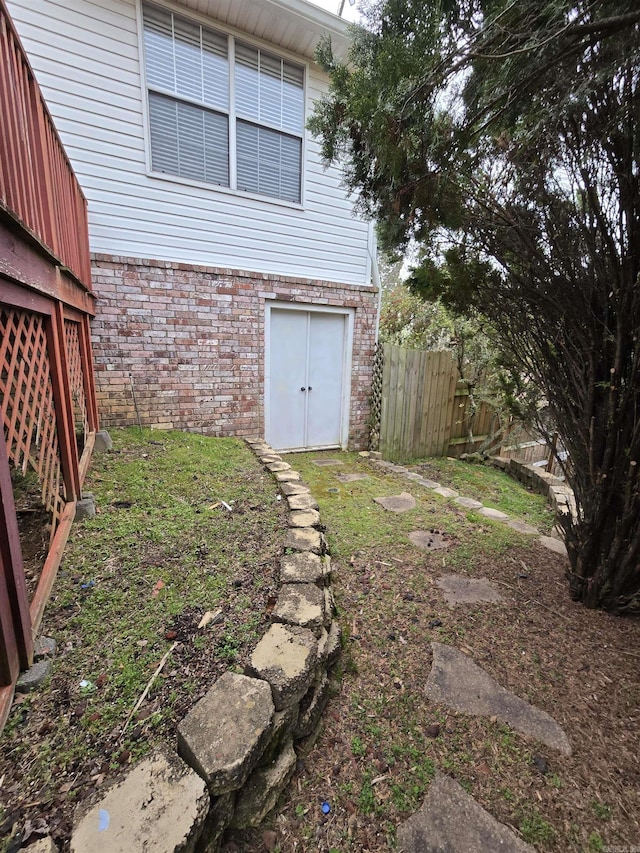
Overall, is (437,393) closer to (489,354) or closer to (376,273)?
(489,354)

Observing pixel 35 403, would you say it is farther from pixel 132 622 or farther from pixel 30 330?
pixel 132 622

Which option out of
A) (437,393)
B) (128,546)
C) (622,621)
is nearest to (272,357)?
(437,393)

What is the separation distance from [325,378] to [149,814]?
16.7 feet

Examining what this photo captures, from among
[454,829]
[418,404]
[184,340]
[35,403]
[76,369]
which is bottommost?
[454,829]

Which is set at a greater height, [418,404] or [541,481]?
[418,404]

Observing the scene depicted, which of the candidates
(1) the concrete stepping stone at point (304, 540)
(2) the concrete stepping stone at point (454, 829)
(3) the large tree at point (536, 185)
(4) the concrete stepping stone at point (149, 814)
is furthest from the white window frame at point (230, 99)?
(2) the concrete stepping stone at point (454, 829)

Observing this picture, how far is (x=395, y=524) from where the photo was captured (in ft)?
10.1

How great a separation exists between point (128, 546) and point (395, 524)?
2.00 metres

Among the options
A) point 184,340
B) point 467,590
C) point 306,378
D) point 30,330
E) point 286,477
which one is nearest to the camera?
point 30,330

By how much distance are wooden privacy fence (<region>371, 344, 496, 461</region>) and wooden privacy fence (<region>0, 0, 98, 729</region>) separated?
3.96 m

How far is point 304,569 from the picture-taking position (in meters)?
1.99

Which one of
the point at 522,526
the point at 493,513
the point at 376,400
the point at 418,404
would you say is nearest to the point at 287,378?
the point at 376,400

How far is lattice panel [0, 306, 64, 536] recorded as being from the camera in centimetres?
167

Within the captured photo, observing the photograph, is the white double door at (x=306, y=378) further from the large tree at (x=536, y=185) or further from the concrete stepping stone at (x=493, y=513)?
the large tree at (x=536, y=185)
